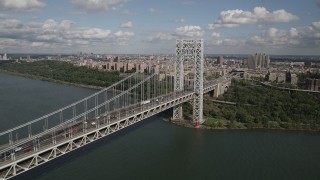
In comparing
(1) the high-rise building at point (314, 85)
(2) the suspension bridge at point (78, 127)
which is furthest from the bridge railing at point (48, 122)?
(1) the high-rise building at point (314, 85)

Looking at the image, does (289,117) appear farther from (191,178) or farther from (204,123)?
(191,178)

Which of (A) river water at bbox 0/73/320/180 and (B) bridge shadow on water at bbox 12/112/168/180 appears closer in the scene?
(B) bridge shadow on water at bbox 12/112/168/180

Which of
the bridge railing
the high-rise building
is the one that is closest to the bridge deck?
the bridge railing

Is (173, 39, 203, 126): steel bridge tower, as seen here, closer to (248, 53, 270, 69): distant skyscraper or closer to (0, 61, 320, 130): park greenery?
(0, 61, 320, 130): park greenery

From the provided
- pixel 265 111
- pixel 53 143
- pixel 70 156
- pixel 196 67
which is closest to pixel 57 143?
pixel 53 143

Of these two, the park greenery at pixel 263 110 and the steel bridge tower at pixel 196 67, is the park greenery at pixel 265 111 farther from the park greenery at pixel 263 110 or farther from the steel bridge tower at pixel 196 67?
the steel bridge tower at pixel 196 67

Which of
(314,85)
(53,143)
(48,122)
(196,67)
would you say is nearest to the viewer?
(53,143)

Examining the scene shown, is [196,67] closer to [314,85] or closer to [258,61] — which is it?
[314,85]
